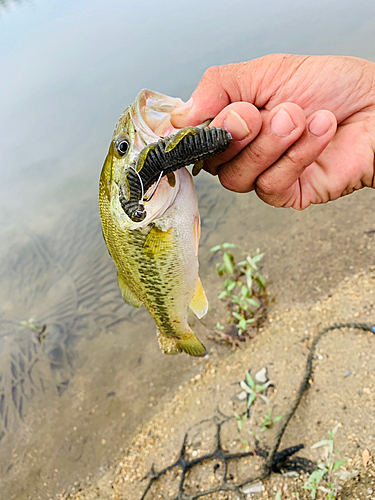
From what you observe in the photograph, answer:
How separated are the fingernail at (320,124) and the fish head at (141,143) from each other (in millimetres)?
769

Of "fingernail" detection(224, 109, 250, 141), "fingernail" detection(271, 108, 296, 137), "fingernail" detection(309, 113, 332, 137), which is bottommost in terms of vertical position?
"fingernail" detection(309, 113, 332, 137)

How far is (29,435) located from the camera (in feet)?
16.1

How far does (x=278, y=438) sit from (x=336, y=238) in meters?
3.35

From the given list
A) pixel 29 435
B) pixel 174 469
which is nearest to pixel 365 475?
pixel 174 469

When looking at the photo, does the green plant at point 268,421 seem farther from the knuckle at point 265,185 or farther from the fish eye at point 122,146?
the fish eye at point 122,146

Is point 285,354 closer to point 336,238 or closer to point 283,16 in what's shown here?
point 336,238

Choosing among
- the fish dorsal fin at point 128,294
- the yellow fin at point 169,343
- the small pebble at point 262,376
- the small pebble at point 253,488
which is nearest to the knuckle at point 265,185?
the fish dorsal fin at point 128,294

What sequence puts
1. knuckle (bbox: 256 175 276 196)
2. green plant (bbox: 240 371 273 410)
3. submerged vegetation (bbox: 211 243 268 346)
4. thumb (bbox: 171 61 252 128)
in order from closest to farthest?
thumb (bbox: 171 61 252 128) → knuckle (bbox: 256 175 276 196) → green plant (bbox: 240 371 273 410) → submerged vegetation (bbox: 211 243 268 346)

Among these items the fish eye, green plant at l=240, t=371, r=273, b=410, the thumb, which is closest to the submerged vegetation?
green plant at l=240, t=371, r=273, b=410

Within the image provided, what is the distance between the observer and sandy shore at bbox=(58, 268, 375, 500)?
3279mm

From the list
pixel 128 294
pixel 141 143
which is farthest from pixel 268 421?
pixel 141 143

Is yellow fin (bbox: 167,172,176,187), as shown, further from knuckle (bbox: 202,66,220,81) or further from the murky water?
the murky water

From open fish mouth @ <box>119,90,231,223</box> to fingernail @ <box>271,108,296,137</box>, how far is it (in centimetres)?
39

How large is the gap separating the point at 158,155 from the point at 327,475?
3.34 m
